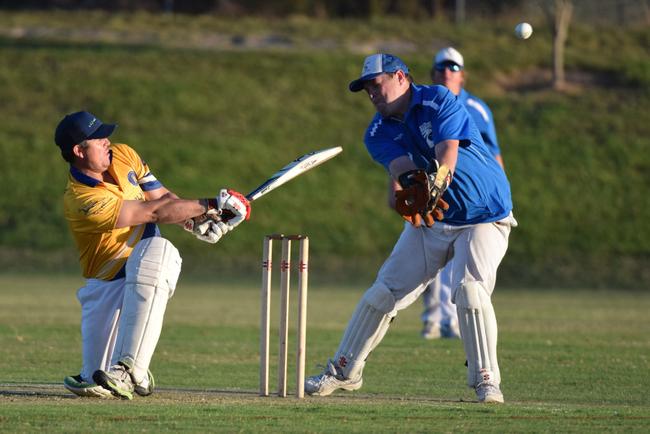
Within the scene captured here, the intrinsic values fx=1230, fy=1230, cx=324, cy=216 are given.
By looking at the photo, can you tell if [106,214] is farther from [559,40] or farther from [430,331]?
[559,40]

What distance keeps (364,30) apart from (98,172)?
28278mm

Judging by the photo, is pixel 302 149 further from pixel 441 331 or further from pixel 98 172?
pixel 98 172

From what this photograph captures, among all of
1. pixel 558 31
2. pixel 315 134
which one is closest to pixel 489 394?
pixel 315 134

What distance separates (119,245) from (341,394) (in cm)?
150

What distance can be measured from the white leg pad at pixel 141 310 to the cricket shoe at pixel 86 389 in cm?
16

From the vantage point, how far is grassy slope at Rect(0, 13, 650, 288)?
22.5 meters

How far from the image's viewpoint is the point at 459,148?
21.6 feet

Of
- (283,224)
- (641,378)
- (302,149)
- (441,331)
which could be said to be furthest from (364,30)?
(641,378)

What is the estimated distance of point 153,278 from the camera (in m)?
6.18

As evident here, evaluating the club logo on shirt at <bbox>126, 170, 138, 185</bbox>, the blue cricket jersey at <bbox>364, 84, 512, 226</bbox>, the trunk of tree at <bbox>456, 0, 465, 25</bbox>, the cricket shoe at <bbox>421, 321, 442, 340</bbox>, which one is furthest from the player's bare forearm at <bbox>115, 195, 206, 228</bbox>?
the trunk of tree at <bbox>456, 0, 465, 25</bbox>

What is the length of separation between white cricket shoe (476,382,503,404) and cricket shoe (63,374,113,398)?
6.18 ft

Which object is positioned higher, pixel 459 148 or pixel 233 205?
pixel 459 148

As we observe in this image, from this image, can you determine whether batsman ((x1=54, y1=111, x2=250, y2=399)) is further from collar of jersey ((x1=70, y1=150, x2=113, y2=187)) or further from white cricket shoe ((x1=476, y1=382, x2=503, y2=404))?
white cricket shoe ((x1=476, y1=382, x2=503, y2=404))

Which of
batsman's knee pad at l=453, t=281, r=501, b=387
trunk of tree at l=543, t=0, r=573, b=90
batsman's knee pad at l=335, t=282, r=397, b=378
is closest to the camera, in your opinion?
batsman's knee pad at l=453, t=281, r=501, b=387
